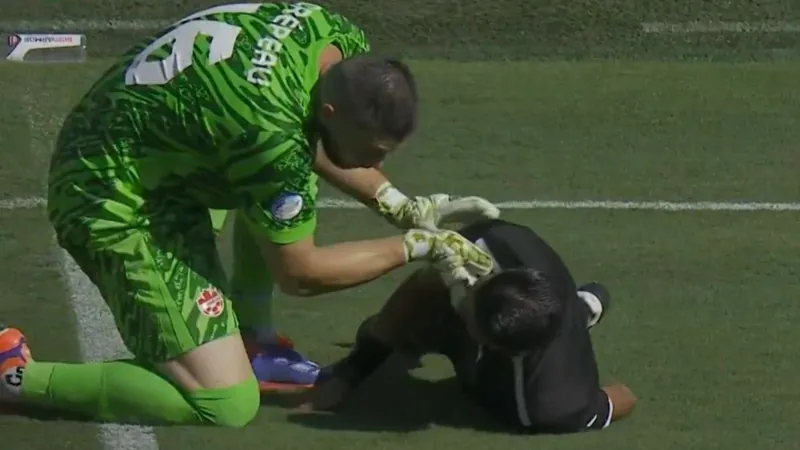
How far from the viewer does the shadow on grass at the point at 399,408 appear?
204 inches

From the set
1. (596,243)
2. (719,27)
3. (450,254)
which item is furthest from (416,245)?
(719,27)

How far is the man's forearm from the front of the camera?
4621mm

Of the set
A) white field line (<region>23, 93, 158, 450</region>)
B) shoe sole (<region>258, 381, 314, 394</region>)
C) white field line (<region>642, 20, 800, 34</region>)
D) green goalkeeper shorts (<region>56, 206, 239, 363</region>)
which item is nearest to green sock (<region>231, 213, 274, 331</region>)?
shoe sole (<region>258, 381, 314, 394</region>)

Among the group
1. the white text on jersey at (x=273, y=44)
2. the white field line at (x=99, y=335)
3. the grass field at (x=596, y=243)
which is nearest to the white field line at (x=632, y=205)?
the grass field at (x=596, y=243)

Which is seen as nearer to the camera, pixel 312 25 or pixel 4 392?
pixel 312 25

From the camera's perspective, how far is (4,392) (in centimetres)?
498

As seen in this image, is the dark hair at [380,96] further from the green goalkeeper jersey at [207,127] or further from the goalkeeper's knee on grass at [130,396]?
the goalkeeper's knee on grass at [130,396]

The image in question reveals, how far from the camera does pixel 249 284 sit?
5340 mm

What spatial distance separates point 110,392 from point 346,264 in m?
0.88

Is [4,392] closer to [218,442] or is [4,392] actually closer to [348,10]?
[218,442]

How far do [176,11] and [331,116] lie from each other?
19.2 ft

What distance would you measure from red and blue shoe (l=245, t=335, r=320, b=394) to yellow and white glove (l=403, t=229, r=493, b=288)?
70cm

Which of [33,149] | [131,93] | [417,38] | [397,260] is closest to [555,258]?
[397,260]

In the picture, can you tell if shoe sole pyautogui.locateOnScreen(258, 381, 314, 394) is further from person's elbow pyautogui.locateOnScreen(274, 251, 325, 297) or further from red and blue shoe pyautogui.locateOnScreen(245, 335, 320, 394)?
person's elbow pyautogui.locateOnScreen(274, 251, 325, 297)
